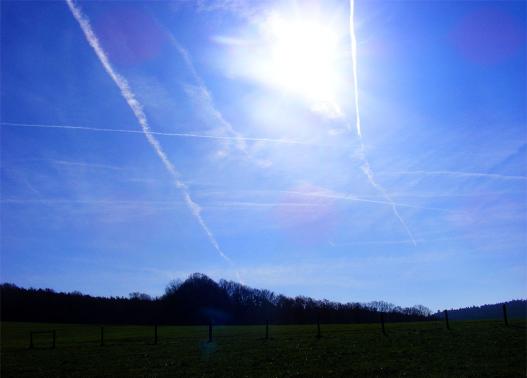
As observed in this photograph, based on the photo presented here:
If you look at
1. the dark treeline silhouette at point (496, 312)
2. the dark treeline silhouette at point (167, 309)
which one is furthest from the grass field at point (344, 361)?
the dark treeline silhouette at point (167, 309)

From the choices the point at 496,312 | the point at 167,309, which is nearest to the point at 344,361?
the point at 496,312

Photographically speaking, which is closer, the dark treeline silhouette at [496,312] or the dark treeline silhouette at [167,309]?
the dark treeline silhouette at [496,312]

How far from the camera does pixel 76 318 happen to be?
126625 mm

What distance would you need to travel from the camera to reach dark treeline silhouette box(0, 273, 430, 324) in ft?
403

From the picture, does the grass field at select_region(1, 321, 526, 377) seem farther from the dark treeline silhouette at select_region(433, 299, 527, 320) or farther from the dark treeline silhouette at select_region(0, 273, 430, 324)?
the dark treeline silhouette at select_region(0, 273, 430, 324)

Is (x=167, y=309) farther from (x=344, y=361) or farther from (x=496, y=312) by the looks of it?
(x=344, y=361)

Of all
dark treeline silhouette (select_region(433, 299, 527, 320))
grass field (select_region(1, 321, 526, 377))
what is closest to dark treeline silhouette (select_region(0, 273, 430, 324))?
dark treeline silhouette (select_region(433, 299, 527, 320))

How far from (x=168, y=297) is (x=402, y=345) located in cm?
12099

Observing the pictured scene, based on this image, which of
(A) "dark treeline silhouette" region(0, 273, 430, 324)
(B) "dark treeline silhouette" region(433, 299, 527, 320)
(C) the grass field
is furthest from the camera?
(A) "dark treeline silhouette" region(0, 273, 430, 324)

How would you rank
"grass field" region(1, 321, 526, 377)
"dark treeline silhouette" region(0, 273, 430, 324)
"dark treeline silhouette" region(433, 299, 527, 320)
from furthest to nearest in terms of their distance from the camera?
"dark treeline silhouette" region(0, 273, 430, 324)
"dark treeline silhouette" region(433, 299, 527, 320)
"grass field" region(1, 321, 526, 377)

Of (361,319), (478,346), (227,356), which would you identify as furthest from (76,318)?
(478,346)

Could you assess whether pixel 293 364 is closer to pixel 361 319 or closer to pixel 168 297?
pixel 361 319

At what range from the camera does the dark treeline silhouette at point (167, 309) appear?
122938 mm

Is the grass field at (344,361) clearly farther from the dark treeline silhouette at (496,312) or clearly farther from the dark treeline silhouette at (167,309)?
the dark treeline silhouette at (167,309)
